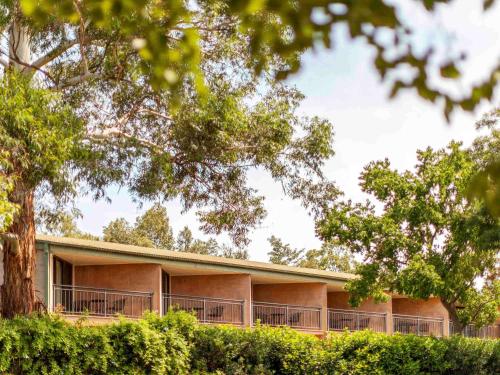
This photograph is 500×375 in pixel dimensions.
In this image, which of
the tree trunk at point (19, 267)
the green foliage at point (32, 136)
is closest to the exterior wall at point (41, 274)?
the tree trunk at point (19, 267)

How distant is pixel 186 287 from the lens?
124 feet

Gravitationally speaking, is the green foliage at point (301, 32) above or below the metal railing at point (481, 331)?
below

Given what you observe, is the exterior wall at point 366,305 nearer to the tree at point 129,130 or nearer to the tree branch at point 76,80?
the tree at point 129,130

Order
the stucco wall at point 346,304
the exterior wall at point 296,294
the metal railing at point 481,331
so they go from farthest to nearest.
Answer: the metal railing at point 481,331
the stucco wall at point 346,304
the exterior wall at point 296,294

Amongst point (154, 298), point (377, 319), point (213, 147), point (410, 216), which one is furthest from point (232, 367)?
point (377, 319)

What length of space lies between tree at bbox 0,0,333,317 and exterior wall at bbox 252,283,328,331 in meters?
11.9

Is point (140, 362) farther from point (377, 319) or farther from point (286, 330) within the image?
point (377, 319)

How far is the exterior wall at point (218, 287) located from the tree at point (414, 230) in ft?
13.6

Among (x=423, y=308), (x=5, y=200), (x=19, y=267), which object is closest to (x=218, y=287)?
(x=19, y=267)

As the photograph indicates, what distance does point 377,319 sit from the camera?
42406 mm

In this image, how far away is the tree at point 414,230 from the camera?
32.7m

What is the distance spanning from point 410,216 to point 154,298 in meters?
9.68

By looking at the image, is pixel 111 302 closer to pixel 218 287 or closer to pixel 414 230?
pixel 218 287

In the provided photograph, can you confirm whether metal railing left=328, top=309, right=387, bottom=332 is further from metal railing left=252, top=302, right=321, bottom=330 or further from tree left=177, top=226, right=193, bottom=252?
tree left=177, top=226, right=193, bottom=252
